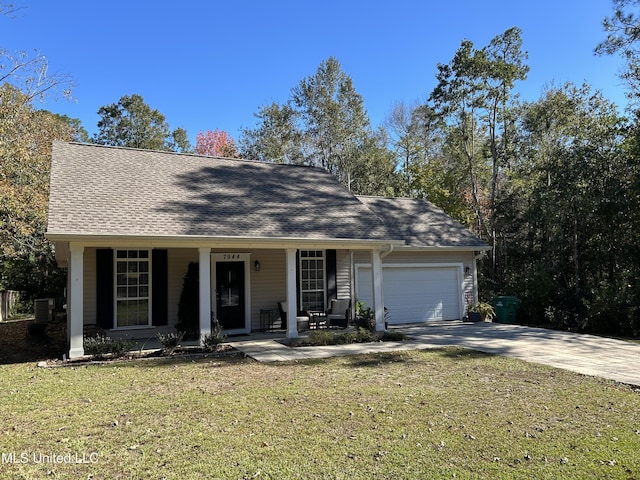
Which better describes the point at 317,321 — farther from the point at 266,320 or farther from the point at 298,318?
the point at 266,320

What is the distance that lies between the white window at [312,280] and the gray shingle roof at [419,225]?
334 centimetres

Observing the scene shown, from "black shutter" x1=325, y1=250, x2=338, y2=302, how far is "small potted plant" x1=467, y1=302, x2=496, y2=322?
5292 mm

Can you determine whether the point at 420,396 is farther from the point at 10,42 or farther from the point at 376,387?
the point at 10,42

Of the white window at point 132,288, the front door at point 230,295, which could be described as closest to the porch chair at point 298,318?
the front door at point 230,295

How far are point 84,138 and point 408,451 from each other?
35.6 m

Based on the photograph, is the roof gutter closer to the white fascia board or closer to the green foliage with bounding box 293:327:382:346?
the green foliage with bounding box 293:327:382:346

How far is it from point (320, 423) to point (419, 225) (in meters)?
12.8

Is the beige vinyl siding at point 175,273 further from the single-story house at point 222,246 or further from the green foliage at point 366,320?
the green foliage at point 366,320

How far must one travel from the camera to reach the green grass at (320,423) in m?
4.02

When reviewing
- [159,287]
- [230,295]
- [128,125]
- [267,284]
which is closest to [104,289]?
[159,287]

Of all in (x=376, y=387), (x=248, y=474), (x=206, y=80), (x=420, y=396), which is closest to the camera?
(x=248, y=474)

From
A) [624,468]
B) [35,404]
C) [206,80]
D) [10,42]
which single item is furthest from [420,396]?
[206,80]

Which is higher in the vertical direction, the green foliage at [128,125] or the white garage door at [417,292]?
the green foliage at [128,125]

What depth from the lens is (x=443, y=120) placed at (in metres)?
22.5
